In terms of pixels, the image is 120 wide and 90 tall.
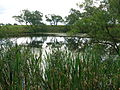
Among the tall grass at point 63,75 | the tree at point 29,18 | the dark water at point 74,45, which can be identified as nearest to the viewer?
the tall grass at point 63,75

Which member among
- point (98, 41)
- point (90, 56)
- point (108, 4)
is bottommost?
point (98, 41)

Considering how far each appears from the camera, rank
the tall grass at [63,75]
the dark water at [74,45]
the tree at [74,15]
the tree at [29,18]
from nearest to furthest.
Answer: the tall grass at [63,75]
the dark water at [74,45]
the tree at [74,15]
the tree at [29,18]

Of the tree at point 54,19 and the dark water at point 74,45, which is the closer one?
the dark water at point 74,45

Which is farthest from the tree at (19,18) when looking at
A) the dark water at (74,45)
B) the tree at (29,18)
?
the dark water at (74,45)

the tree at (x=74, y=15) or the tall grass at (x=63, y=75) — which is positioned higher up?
the tree at (x=74, y=15)

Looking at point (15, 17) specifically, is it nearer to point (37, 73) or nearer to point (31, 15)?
point (31, 15)

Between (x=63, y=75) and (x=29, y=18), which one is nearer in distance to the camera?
(x=63, y=75)

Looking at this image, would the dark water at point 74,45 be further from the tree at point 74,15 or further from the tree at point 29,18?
the tree at point 29,18

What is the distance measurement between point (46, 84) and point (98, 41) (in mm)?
19743

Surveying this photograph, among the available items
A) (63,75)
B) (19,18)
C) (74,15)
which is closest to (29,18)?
(19,18)

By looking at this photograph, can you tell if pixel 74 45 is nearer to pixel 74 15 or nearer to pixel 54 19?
pixel 74 15

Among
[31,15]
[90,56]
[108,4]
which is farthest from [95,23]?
[31,15]

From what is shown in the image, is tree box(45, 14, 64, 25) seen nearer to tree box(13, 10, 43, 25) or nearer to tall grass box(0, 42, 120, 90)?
tree box(13, 10, 43, 25)

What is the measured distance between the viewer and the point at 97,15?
23500 millimetres
